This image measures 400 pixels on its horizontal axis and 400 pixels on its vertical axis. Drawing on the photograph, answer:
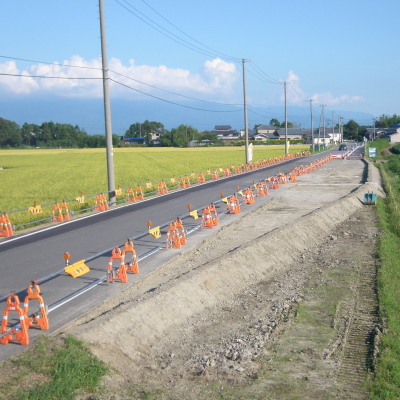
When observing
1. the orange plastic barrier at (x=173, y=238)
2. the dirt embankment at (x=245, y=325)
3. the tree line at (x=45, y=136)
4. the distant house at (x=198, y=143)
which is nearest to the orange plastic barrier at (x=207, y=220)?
the dirt embankment at (x=245, y=325)

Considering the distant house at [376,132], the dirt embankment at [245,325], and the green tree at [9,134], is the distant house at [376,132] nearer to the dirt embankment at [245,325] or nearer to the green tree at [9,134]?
the green tree at [9,134]

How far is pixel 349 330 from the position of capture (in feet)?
33.6

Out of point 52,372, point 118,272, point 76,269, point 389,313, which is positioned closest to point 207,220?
point 118,272

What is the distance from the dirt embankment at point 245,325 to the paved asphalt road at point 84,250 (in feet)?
2.08

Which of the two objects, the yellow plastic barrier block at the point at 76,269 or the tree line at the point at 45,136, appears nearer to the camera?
the yellow plastic barrier block at the point at 76,269

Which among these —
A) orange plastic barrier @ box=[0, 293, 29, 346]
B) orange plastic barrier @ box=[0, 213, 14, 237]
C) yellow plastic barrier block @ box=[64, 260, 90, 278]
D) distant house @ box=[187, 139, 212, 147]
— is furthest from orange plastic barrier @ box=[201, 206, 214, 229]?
distant house @ box=[187, 139, 212, 147]

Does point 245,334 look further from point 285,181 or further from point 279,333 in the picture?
point 285,181

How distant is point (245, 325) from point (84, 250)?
7.48m

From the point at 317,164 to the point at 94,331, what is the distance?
54.0 meters

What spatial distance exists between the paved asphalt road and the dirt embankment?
633mm

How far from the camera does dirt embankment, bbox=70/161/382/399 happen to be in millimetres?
7902

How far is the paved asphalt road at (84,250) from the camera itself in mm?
11453

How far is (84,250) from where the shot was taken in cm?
1669

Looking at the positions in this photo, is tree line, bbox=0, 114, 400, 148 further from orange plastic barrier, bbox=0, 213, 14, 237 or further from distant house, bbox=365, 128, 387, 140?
orange plastic barrier, bbox=0, 213, 14, 237
